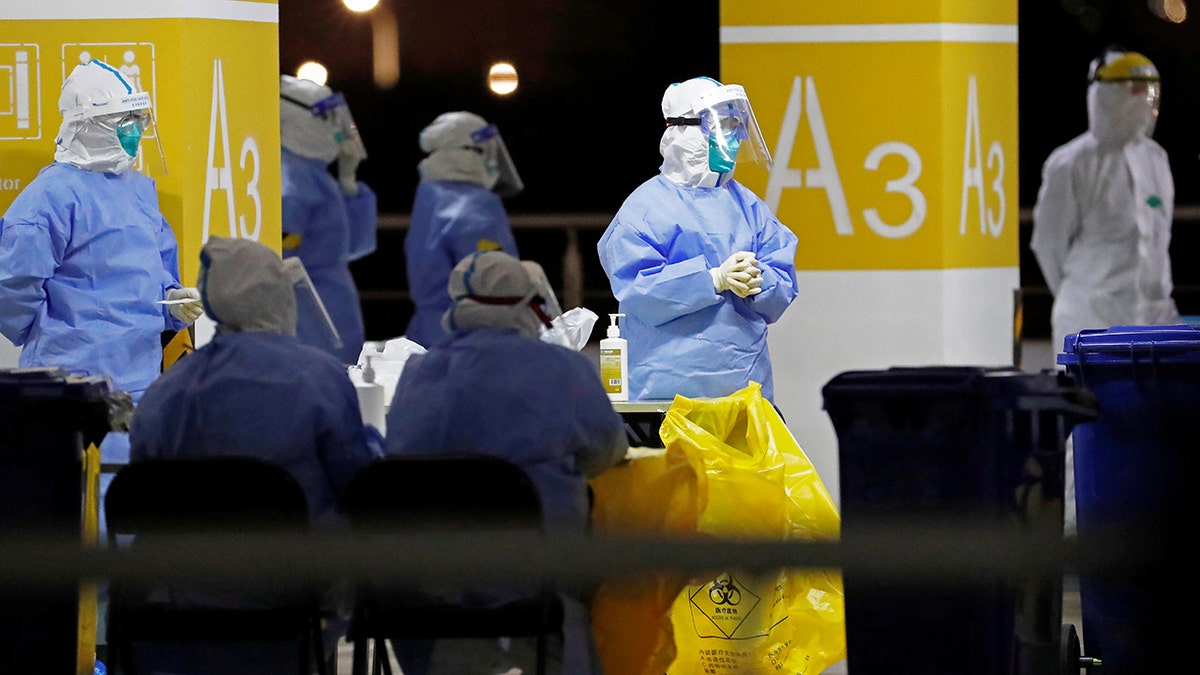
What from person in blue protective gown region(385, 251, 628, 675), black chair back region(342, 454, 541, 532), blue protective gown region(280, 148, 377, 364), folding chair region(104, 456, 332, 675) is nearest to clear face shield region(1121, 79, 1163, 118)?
blue protective gown region(280, 148, 377, 364)

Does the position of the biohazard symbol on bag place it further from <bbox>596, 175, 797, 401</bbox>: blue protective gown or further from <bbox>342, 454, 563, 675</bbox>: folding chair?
<bbox>342, 454, 563, 675</bbox>: folding chair

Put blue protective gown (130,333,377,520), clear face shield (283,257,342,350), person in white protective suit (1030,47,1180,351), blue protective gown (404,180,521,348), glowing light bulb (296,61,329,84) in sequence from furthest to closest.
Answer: glowing light bulb (296,61,329,84), person in white protective suit (1030,47,1180,351), blue protective gown (404,180,521,348), clear face shield (283,257,342,350), blue protective gown (130,333,377,520)

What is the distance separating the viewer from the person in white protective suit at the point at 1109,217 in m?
5.72

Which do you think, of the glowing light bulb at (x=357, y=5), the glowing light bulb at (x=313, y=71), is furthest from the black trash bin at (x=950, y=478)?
the glowing light bulb at (x=357, y=5)

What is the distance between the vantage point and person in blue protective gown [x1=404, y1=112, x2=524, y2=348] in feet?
17.6

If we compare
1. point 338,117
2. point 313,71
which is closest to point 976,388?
point 338,117

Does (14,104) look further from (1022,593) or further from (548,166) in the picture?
(548,166)

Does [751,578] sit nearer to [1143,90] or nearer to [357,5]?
[1143,90]

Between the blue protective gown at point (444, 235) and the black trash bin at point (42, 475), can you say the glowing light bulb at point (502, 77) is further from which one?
the black trash bin at point (42, 475)

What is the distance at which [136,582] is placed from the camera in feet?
4.16

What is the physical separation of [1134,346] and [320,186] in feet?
10.4

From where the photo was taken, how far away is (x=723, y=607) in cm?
336

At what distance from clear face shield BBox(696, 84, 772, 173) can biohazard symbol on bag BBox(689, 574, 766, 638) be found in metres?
1.16

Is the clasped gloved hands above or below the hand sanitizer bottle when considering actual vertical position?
above
